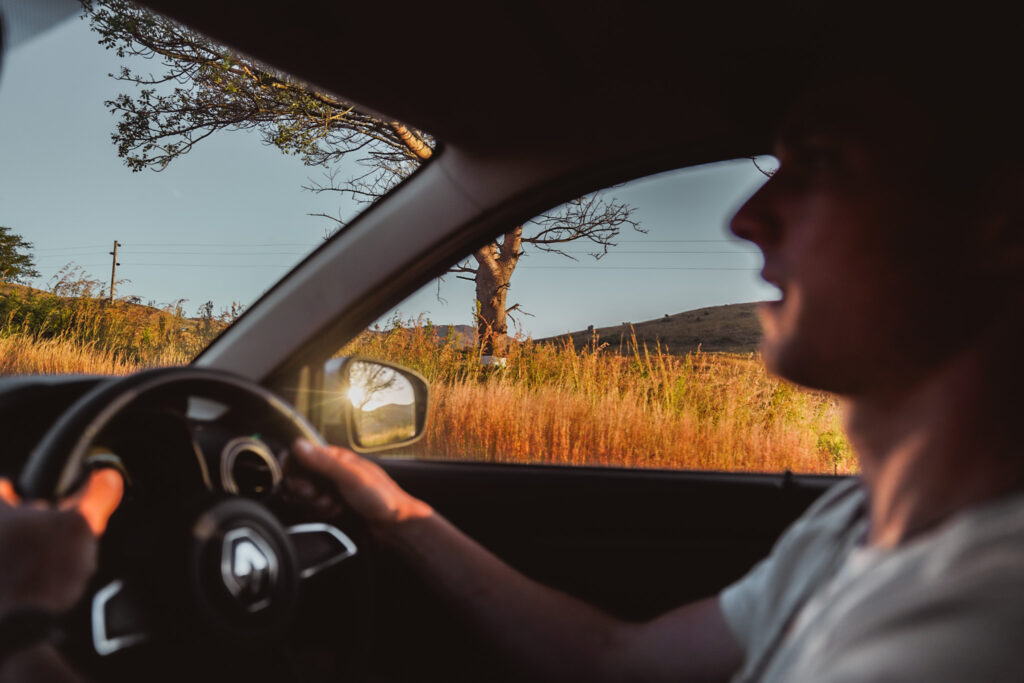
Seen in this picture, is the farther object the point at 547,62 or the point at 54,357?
the point at 54,357

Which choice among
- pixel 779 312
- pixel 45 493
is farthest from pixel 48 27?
pixel 779 312

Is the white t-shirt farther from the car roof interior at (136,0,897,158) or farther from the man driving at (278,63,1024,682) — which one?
the car roof interior at (136,0,897,158)

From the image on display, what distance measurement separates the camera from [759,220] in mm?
1405

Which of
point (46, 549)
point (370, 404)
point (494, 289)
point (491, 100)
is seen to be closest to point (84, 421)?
point (46, 549)

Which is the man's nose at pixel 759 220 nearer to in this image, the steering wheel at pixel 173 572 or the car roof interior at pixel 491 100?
the car roof interior at pixel 491 100

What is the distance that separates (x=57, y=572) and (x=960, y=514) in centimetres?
127

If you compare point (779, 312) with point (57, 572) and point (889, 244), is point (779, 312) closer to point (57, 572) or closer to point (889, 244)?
point (889, 244)

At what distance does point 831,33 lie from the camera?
62.2 inches

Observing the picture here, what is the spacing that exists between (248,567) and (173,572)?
140 mm

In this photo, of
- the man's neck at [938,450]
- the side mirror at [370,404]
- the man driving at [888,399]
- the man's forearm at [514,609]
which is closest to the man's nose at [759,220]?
the man driving at [888,399]

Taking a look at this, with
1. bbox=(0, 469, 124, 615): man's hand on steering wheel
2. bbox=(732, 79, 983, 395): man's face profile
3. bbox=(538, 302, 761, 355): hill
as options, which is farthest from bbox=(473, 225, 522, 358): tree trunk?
bbox=(0, 469, 124, 615): man's hand on steering wheel

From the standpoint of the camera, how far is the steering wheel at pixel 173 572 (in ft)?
4.12

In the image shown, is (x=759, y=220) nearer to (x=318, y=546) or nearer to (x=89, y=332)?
(x=318, y=546)

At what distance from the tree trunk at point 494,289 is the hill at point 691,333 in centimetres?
23
